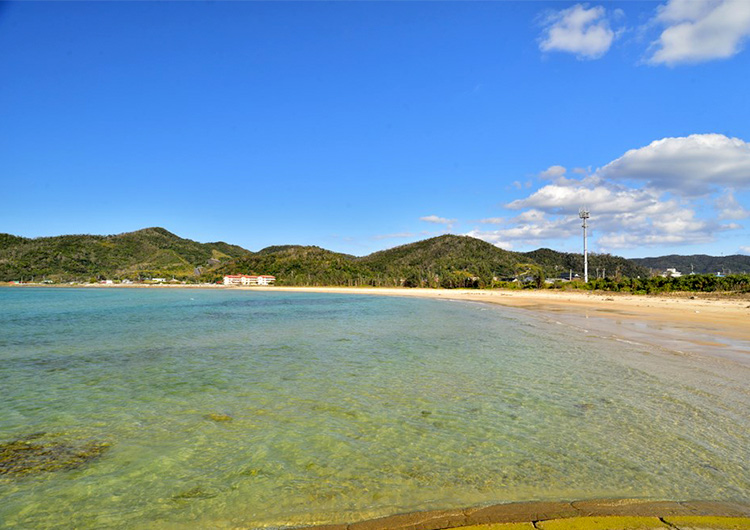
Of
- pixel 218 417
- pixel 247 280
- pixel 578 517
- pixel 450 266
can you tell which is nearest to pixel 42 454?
pixel 218 417

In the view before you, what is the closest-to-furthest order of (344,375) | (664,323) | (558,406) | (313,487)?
(313,487), (558,406), (344,375), (664,323)

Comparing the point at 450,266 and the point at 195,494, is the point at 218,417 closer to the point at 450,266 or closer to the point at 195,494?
the point at 195,494

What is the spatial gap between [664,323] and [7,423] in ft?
103

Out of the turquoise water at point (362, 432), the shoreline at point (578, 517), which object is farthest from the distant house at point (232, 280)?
the shoreline at point (578, 517)

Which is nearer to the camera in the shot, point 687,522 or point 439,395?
point 687,522

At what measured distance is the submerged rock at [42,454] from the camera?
5805mm

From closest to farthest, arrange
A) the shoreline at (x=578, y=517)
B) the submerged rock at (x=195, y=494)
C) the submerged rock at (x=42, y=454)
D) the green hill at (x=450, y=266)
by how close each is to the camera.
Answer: the shoreline at (x=578, y=517) → the submerged rock at (x=195, y=494) → the submerged rock at (x=42, y=454) → the green hill at (x=450, y=266)

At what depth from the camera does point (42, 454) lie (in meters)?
6.33

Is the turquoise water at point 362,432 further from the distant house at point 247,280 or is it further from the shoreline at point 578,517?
the distant house at point 247,280

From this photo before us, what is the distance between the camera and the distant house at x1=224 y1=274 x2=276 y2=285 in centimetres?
19550

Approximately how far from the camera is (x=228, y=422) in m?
7.78

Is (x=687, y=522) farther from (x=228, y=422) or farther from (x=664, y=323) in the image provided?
A: (x=664, y=323)

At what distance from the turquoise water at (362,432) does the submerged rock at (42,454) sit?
0.23 m

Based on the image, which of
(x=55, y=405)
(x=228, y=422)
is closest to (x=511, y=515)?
(x=228, y=422)
